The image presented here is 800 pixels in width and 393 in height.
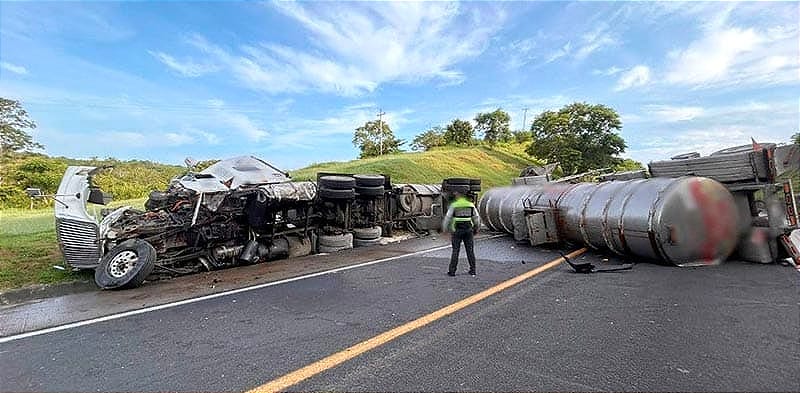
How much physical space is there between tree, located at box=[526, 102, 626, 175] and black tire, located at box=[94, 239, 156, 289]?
43.7 m

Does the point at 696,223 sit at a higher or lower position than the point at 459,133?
lower

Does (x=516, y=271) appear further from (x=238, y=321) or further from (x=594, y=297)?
(x=238, y=321)

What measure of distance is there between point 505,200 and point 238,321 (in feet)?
29.6

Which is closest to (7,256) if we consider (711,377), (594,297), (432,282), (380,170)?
(432,282)

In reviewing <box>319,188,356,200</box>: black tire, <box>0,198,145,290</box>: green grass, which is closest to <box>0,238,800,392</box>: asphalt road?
<box>0,198,145,290</box>: green grass

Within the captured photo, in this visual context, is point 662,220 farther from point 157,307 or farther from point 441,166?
point 441,166

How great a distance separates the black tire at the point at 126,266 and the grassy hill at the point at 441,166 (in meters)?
19.5

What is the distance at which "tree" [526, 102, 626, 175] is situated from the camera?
4512cm

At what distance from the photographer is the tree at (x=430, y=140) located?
220 ft

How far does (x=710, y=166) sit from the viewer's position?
7.51 metres

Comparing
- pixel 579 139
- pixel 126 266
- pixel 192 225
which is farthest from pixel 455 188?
pixel 579 139

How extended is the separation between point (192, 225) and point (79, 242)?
1.63 metres

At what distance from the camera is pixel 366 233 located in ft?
35.9

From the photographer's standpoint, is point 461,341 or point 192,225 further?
point 192,225
